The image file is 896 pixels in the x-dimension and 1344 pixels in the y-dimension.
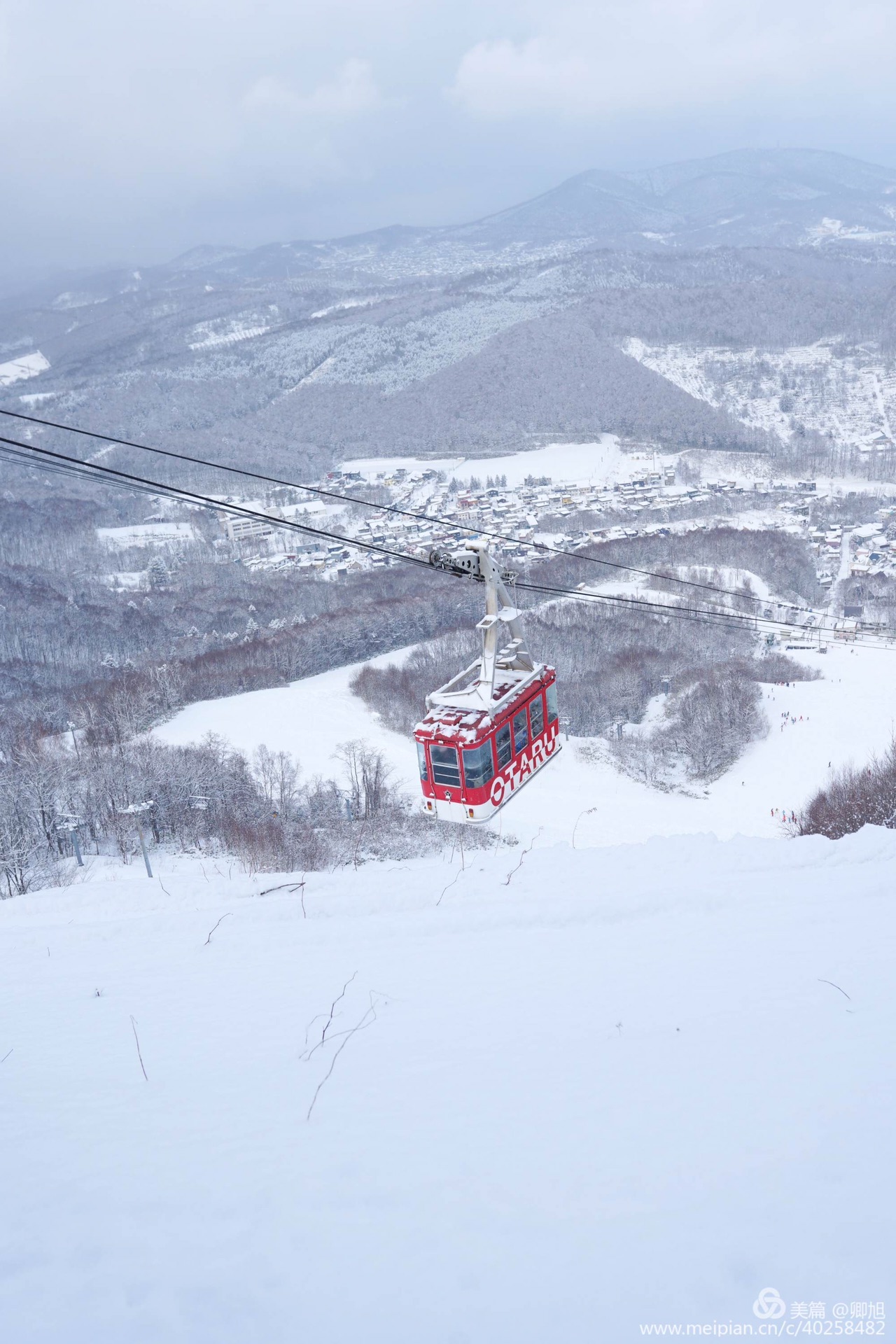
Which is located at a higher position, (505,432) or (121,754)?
(505,432)

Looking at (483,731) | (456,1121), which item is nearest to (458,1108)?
(456,1121)

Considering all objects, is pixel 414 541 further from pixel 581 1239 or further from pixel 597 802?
pixel 581 1239

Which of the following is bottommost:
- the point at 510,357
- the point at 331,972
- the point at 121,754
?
the point at 121,754

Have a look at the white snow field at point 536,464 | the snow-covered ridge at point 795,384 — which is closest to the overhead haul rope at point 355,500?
the white snow field at point 536,464

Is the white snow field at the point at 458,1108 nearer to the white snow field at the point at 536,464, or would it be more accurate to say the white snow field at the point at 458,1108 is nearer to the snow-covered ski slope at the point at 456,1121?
the snow-covered ski slope at the point at 456,1121

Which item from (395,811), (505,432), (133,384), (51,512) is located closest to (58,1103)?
(395,811)

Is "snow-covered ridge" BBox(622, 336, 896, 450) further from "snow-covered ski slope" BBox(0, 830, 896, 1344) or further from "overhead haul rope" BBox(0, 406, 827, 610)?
"snow-covered ski slope" BBox(0, 830, 896, 1344)

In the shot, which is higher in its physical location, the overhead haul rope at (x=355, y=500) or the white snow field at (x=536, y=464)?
the overhead haul rope at (x=355, y=500)
